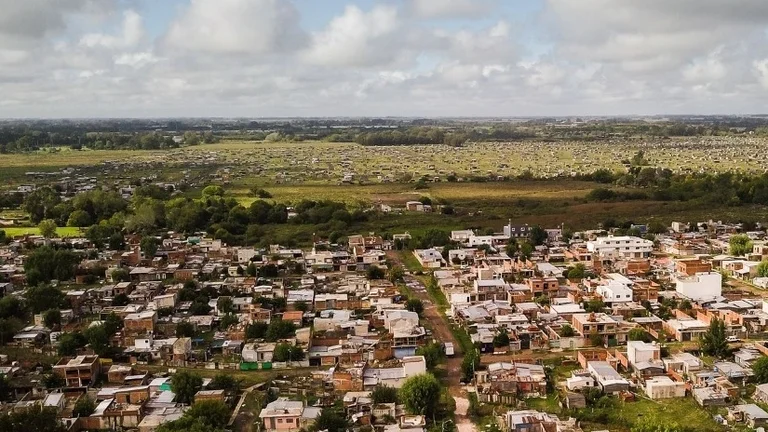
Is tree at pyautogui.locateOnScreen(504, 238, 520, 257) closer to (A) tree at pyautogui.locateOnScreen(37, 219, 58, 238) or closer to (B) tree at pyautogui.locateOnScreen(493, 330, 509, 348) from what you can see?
(B) tree at pyautogui.locateOnScreen(493, 330, 509, 348)

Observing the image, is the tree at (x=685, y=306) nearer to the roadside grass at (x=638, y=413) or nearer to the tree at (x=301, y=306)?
the roadside grass at (x=638, y=413)

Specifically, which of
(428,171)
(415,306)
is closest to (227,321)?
(415,306)

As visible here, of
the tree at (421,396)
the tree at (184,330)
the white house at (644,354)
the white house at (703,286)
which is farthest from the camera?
the white house at (703,286)

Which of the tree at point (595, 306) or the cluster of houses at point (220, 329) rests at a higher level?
the tree at point (595, 306)

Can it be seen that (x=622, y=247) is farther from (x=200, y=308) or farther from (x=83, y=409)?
(x=83, y=409)

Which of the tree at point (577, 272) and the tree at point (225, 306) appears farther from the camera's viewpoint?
the tree at point (577, 272)

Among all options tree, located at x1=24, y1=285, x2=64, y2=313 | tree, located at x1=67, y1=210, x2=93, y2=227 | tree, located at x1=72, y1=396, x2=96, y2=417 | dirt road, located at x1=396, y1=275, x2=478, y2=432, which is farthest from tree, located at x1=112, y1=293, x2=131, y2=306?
tree, located at x1=67, y1=210, x2=93, y2=227

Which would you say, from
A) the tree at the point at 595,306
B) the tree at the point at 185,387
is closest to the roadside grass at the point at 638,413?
the tree at the point at 595,306
